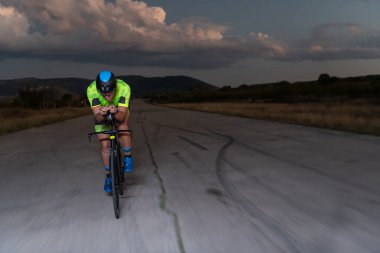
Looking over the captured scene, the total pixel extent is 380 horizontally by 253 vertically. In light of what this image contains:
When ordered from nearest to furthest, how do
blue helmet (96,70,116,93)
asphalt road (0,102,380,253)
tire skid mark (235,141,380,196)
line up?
asphalt road (0,102,380,253) → blue helmet (96,70,116,93) → tire skid mark (235,141,380,196)

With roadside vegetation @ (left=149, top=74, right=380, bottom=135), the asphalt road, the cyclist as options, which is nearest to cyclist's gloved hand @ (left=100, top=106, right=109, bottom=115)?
the cyclist

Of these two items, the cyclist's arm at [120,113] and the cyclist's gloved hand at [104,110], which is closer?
the cyclist's gloved hand at [104,110]

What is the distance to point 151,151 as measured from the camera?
11422mm

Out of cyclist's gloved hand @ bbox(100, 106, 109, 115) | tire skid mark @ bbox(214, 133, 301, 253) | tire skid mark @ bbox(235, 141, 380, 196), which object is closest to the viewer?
tire skid mark @ bbox(214, 133, 301, 253)

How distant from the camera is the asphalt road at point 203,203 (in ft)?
13.9

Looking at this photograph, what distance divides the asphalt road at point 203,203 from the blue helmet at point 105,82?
156 centimetres

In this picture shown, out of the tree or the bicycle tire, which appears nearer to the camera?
the bicycle tire

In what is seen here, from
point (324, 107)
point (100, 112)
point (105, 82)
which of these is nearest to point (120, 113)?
point (100, 112)

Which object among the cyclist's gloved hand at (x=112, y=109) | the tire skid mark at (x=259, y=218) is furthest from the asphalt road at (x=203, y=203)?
the cyclist's gloved hand at (x=112, y=109)

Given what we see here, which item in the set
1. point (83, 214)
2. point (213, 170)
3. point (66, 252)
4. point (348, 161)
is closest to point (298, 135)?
point (348, 161)

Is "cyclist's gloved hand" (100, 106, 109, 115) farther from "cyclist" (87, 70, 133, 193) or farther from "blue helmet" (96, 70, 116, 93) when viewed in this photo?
"blue helmet" (96, 70, 116, 93)

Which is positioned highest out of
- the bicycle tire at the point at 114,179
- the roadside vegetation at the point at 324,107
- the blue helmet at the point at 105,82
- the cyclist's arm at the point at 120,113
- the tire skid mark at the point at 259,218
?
the blue helmet at the point at 105,82

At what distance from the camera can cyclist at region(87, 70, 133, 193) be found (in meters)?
5.30

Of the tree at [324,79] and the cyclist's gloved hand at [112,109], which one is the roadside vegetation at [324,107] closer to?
the tree at [324,79]
